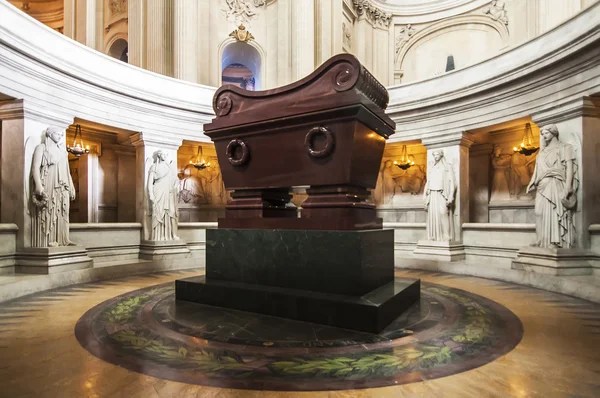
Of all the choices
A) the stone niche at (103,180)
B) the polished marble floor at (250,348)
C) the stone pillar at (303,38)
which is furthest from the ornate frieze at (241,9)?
the polished marble floor at (250,348)

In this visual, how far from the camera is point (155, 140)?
784cm

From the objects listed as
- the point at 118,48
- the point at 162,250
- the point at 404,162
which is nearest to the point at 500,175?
the point at 404,162

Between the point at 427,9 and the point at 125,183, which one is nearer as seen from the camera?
the point at 125,183

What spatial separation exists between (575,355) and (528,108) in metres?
5.23

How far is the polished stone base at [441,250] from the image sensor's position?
735 centimetres

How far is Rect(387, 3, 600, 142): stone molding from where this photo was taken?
5.41 meters

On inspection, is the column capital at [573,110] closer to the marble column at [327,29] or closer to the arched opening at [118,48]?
the marble column at [327,29]

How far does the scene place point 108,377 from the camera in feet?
7.21

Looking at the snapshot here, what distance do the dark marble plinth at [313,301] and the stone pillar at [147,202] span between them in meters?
3.82

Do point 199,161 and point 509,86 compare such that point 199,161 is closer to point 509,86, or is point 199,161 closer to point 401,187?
point 401,187

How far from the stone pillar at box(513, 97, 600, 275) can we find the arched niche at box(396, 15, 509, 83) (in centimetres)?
914

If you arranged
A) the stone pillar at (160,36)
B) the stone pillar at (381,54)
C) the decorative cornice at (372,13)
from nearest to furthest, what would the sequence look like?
the stone pillar at (160,36) → the decorative cornice at (372,13) → the stone pillar at (381,54)

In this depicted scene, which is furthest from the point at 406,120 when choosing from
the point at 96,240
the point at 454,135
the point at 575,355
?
the point at 96,240

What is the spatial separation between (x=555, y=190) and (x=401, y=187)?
4685 millimetres
